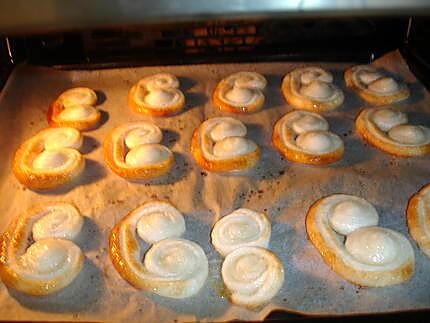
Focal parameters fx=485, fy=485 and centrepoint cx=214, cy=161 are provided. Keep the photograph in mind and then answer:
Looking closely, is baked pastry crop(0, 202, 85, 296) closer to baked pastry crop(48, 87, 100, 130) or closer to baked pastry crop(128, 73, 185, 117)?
baked pastry crop(48, 87, 100, 130)

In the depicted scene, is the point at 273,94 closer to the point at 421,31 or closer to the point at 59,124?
the point at 421,31

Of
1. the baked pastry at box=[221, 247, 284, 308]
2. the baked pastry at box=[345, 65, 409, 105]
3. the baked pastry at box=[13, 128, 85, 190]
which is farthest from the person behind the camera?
the baked pastry at box=[345, 65, 409, 105]

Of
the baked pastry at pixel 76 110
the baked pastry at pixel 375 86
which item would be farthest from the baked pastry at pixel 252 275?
the baked pastry at pixel 375 86

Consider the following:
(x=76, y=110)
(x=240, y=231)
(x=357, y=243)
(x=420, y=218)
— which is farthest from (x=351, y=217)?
(x=76, y=110)

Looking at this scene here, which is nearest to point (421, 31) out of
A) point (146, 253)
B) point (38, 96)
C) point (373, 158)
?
point (373, 158)

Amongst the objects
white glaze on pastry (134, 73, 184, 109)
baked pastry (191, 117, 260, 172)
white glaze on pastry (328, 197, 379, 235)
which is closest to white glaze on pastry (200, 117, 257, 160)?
baked pastry (191, 117, 260, 172)

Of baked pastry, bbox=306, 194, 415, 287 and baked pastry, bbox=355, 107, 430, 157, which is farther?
baked pastry, bbox=355, 107, 430, 157

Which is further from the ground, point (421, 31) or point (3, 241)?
point (421, 31)
